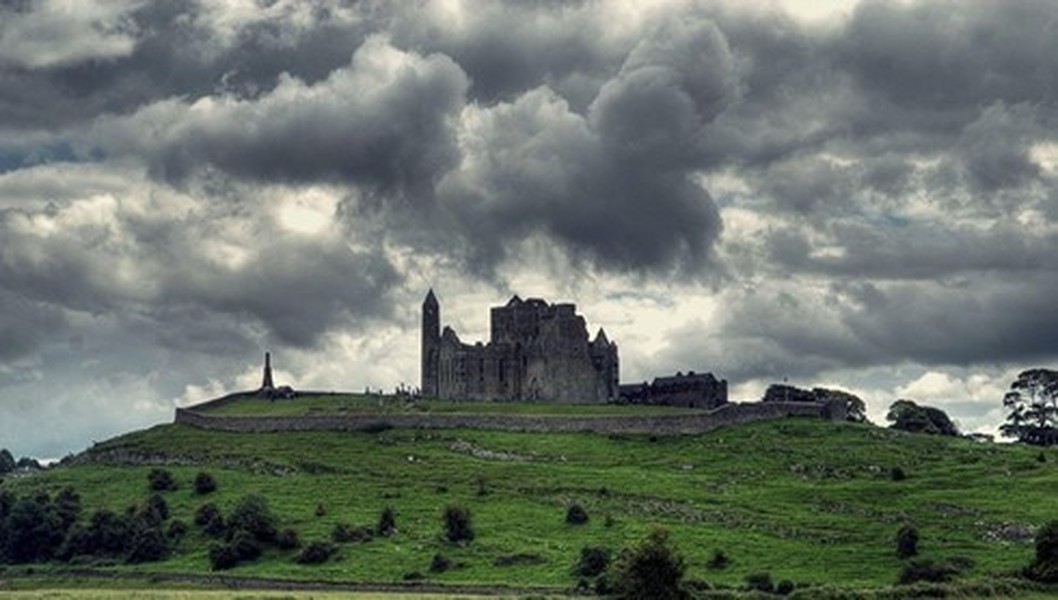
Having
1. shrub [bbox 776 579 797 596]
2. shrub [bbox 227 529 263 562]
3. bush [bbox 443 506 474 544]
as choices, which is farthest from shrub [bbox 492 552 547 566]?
shrub [bbox 776 579 797 596]

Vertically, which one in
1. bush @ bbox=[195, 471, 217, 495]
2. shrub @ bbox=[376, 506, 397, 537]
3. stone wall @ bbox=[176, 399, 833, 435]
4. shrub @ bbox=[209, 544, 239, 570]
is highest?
stone wall @ bbox=[176, 399, 833, 435]

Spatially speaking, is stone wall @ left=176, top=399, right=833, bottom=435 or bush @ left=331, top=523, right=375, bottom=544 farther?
stone wall @ left=176, top=399, right=833, bottom=435

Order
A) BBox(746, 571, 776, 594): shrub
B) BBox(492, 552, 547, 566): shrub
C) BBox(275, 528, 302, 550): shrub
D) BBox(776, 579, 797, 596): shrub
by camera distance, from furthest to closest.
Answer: BBox(275, 528, 302, 550): shrub → BBox(492, 552, 547, 566): shrub → BBox(746, 571, 776, 594): shrub → BBox(776, 579, 797, 596): shrub

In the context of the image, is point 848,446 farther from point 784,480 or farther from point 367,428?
point 367,428

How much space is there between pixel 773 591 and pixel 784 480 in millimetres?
57016

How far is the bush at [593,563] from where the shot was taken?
118188mm

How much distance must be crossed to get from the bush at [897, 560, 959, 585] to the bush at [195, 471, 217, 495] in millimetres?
82962

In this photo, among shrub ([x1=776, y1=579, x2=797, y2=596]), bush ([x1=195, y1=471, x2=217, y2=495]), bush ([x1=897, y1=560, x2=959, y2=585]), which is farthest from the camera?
bush ([x1=195, y1=471, x2=217, y2=495])

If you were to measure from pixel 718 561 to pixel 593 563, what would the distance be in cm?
1039

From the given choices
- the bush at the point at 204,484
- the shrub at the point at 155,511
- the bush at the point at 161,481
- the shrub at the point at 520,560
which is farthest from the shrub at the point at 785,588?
the bush at the point at 161,481

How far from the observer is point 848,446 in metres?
178

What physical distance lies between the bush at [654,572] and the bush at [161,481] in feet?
283

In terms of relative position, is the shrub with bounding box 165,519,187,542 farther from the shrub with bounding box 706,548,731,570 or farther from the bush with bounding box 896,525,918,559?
the bush with bounding box 896,525,918,559

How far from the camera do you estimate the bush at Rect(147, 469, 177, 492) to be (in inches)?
6747
